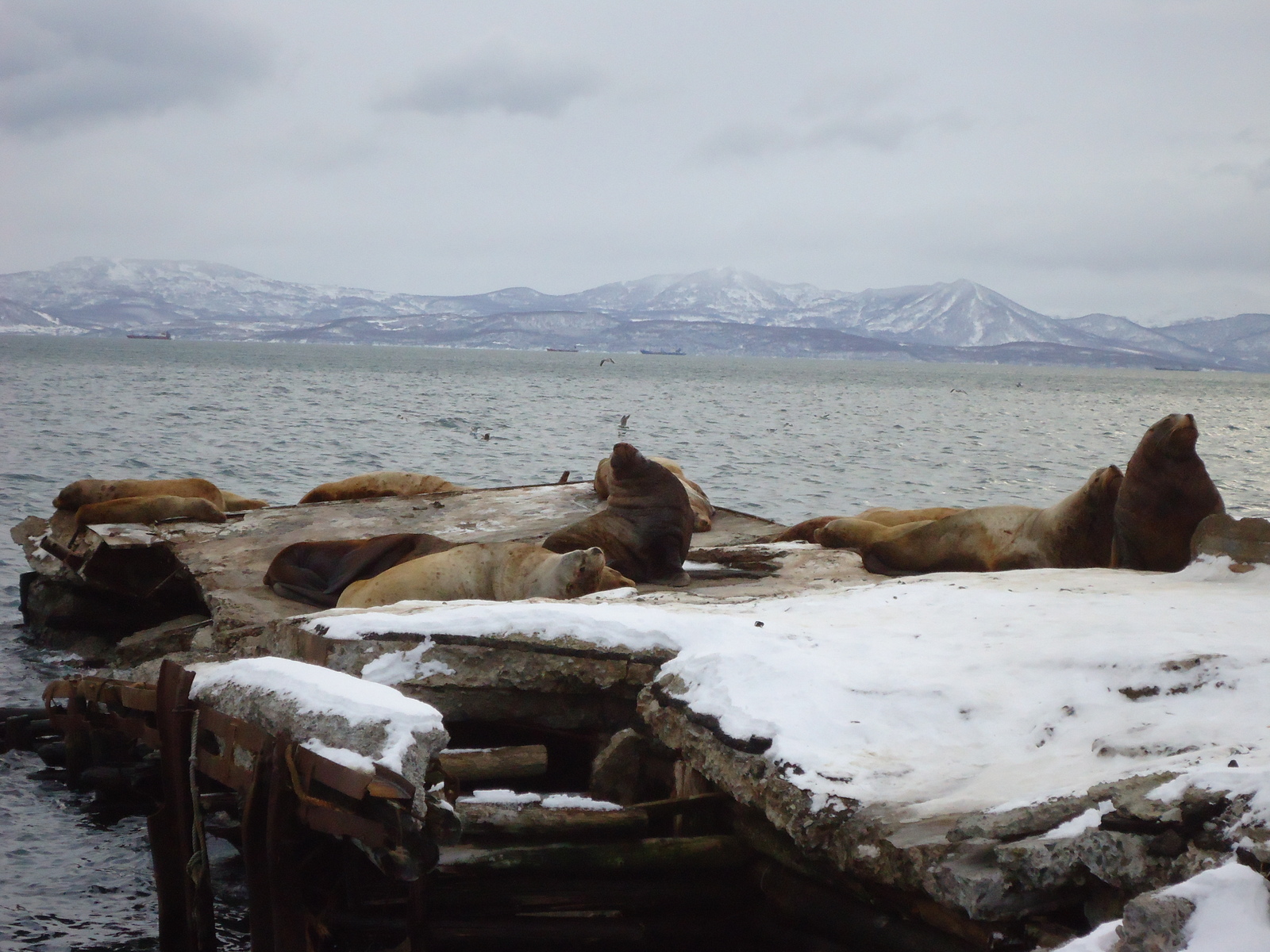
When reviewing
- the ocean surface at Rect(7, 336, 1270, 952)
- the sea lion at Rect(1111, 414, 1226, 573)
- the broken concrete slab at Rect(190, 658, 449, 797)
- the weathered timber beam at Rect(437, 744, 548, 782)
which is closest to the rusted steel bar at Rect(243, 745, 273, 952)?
the broken concrete slab at Rect(190, 658, 449, 797)

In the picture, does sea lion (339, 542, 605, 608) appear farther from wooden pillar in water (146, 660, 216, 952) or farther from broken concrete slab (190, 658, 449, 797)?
broken concrete slab (190, 658, 449, 797)

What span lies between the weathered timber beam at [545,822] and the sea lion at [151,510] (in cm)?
811

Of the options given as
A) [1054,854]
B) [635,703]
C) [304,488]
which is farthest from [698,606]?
[304,488]

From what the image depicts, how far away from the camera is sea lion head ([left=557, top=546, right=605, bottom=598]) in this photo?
8.09 meters

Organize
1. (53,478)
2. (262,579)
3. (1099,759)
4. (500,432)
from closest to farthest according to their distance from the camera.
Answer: (1099,759) < (262,579) < (53,478) < (500,432)

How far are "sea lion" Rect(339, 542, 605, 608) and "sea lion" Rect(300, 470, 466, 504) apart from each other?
5.02 m

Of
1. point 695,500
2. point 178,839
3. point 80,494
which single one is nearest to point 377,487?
point 80,494

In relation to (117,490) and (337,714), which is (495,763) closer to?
(337,714)

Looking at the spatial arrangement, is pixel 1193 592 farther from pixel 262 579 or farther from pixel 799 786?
pixel 262 579

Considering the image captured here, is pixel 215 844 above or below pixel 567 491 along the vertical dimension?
below

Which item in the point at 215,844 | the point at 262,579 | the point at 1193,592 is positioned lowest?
the point at 215,844

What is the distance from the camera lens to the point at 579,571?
8086mm

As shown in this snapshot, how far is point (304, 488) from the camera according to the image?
77.0 feet

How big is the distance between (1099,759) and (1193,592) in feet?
8.84
